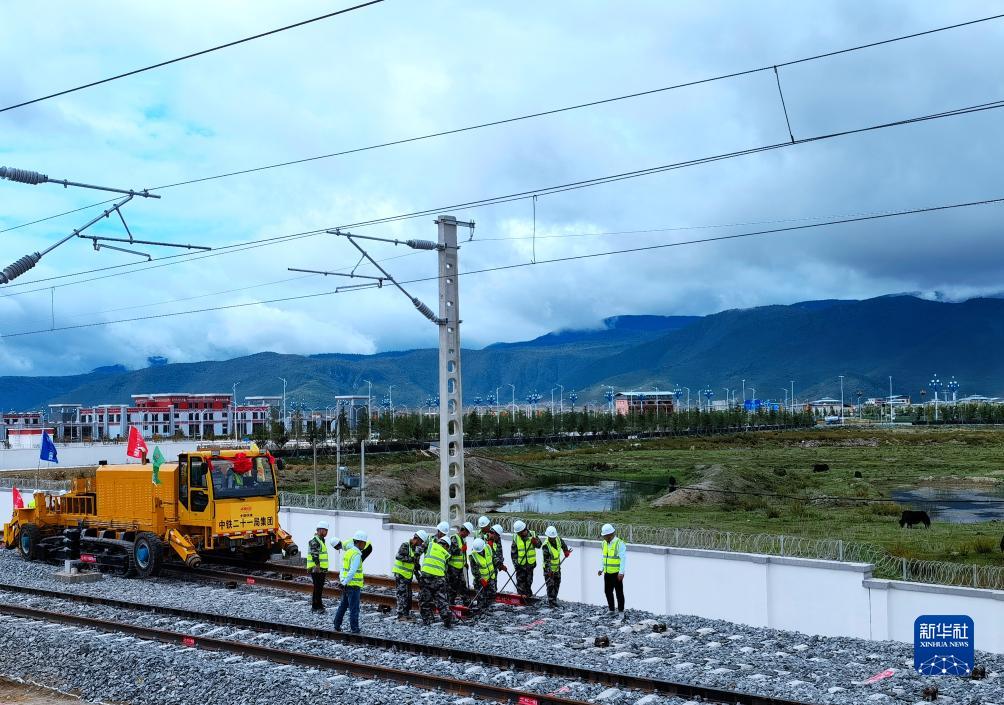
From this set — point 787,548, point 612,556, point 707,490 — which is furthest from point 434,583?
point 707,490

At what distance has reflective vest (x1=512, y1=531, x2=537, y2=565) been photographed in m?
22.4

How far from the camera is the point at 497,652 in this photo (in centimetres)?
1702

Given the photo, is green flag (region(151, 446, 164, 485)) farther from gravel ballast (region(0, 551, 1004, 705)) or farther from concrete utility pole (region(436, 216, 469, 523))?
concrete utility pole (region(436, 216, 469, 523))

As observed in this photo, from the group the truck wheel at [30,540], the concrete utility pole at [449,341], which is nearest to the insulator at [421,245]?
the concrete utility pole at [449,341]

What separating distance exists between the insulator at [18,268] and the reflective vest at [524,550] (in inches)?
474

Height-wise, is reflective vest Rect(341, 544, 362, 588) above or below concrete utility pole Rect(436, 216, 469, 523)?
below

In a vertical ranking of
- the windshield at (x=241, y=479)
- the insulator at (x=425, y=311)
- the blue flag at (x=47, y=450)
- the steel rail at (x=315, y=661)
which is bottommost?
the steel rail at (x=315, y=661)

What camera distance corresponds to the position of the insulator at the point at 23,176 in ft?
57.7

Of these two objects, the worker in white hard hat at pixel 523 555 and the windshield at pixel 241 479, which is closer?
the worker in white hard hat at pixel 523 555

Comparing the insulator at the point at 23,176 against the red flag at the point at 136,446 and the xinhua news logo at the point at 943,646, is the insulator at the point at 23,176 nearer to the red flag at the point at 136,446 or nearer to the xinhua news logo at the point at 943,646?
the red flag at the point at 136,446

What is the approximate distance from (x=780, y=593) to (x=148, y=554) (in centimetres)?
1697

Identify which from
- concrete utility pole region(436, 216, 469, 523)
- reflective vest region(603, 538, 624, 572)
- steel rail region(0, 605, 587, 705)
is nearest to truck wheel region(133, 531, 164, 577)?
steel rail region(0, 605, 587, 705)

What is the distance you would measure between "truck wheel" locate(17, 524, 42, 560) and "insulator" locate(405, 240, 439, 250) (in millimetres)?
17516

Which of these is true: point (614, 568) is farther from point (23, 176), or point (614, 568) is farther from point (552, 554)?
point (23, 176)
